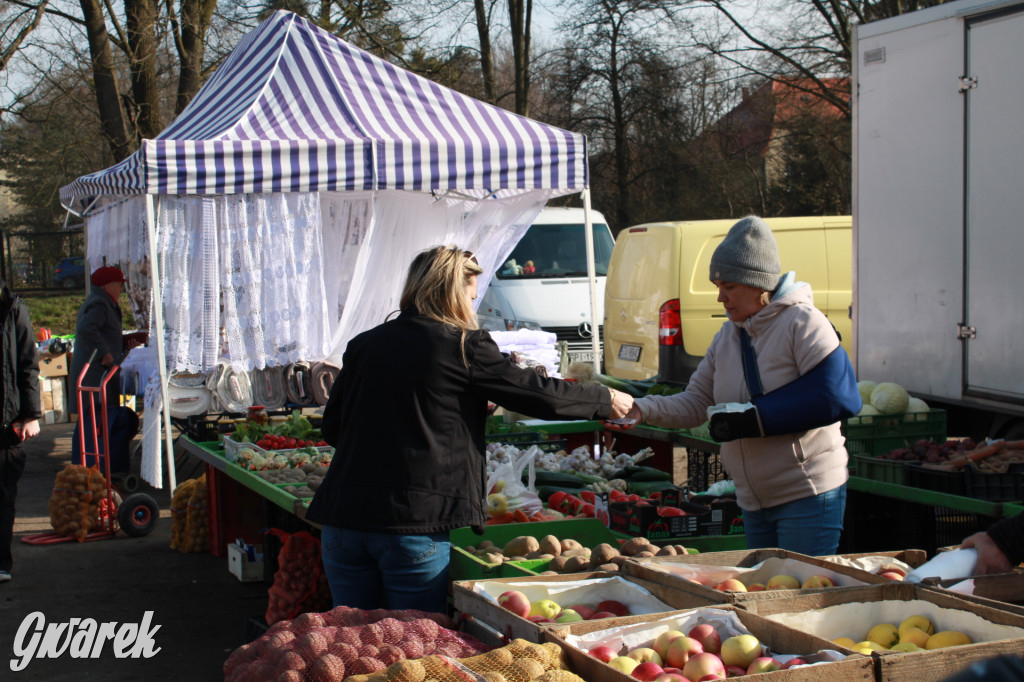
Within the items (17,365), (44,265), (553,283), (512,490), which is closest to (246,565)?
(17,365)

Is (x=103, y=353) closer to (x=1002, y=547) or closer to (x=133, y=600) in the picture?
(x=133, y=600)

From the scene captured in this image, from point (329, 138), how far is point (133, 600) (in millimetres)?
3912

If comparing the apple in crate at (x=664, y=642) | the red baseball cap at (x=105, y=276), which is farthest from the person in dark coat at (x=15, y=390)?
the apple in crate at (x=664, y=642)

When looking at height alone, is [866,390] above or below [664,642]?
above

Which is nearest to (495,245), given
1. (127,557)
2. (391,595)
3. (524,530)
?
(127,557)

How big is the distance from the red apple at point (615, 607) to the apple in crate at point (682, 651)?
458 millimetres

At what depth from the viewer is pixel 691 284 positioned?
9.48m

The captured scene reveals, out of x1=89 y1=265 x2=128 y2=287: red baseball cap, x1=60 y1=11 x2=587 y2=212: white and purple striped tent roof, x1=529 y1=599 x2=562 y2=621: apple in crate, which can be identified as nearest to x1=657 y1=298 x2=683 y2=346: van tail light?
x1=60 y1=11 x2=587 y2=212: white and purple striped tent roof

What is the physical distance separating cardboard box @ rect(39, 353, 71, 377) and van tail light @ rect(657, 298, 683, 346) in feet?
26.7

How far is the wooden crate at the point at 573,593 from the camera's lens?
2719mm

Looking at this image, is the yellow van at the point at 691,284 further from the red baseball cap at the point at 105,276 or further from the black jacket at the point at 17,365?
the black jacket at the point at 17,365

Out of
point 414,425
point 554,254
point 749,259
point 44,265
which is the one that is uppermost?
point 44,265

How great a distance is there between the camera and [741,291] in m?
3.41

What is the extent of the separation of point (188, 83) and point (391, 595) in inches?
557
